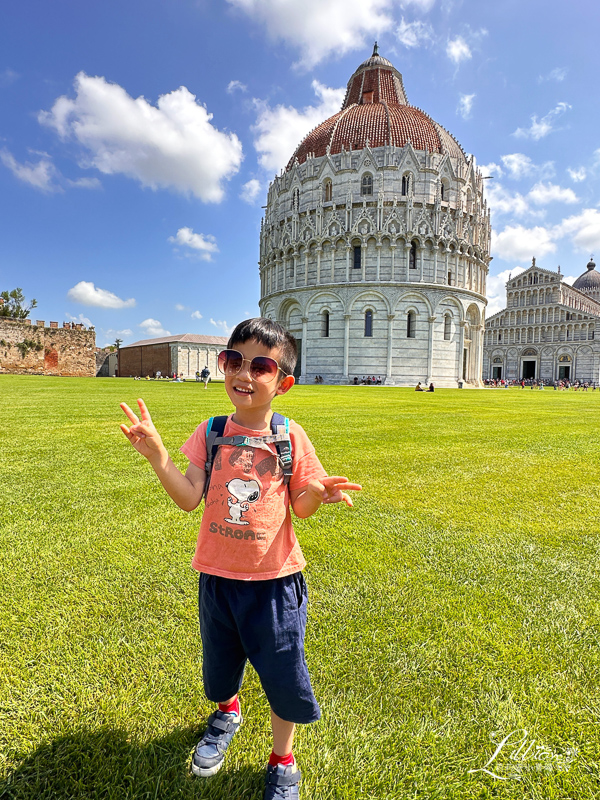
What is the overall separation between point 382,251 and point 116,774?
44.6m

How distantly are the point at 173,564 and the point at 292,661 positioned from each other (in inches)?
67.3

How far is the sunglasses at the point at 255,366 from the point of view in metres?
1.76

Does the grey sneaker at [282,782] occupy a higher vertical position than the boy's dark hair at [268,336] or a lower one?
lower

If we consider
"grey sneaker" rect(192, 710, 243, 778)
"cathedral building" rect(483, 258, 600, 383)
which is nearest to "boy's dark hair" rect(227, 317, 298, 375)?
"grey sneaker" rect(192, 710, 243, 778)

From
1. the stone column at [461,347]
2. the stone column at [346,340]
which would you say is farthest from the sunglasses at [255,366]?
the stone column at [461,347]

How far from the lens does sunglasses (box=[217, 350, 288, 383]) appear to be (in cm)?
176

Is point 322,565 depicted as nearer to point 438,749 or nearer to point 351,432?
point 438,749

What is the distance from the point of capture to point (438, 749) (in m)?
1.70

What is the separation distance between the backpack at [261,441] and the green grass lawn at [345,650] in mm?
1069

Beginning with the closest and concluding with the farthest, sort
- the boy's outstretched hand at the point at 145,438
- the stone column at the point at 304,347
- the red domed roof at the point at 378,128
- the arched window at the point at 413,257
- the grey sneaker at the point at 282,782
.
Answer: the grey sneaker at the point at 282,782, the boy's outstretched hand at the point at 145,438, the arched window at the point at 413,257, the red domed roof at the point at 378,128, the stone column at the point at 304,347

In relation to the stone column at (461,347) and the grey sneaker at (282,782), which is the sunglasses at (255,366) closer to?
the grey sneaker at (282,782)

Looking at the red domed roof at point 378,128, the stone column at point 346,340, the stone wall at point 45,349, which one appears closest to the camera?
the stone column at point 346,340

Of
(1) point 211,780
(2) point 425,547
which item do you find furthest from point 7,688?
(2) point 425,547

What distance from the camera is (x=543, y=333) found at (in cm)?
7662
